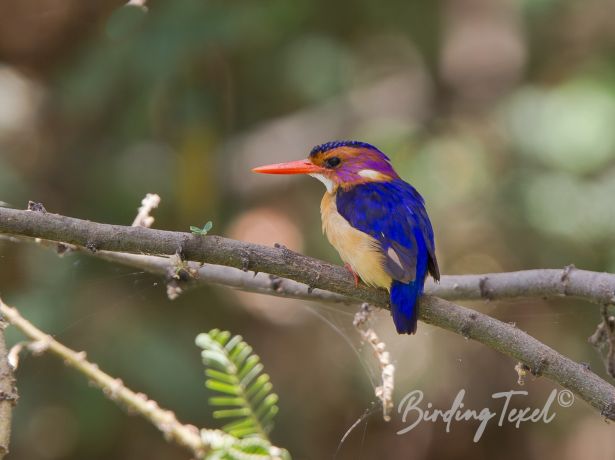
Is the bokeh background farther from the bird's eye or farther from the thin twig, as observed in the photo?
the thin twig

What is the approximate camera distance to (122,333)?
3445 millimetres

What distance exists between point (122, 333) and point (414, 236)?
1745 millimetres

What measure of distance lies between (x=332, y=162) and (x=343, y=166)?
4 cm

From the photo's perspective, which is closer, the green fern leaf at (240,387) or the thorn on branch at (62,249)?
the green fern leaf at (240,387)

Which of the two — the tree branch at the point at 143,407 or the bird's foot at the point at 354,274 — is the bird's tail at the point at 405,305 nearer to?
the bird's foot at the point at 354,274

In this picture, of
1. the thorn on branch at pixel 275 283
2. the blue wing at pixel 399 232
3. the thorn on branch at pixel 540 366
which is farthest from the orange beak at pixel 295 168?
the thorn on branch at pixel 540 366

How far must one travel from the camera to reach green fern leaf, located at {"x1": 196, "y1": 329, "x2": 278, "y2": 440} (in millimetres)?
1231

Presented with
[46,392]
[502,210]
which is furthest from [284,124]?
[46,392]

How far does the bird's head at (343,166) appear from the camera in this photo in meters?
2.42

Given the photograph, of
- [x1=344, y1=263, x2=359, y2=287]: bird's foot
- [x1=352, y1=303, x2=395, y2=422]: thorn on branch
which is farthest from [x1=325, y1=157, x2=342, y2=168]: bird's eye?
[x1=352, y1=303, x2=395, y2=422]: thorn on branch

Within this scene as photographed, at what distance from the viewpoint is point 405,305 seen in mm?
1822

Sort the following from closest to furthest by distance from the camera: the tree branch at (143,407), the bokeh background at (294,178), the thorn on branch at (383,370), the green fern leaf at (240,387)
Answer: the green fern leaf at (240,387)
the tree branch at (143,407)
the thorn on branch at (383,370)
the bokeh background at (294,178)

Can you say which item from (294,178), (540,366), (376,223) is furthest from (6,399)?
(294,178)

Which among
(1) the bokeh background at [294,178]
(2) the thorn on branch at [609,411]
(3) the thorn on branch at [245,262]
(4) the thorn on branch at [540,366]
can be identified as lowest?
(2) the thorn on branch at [609,411]
